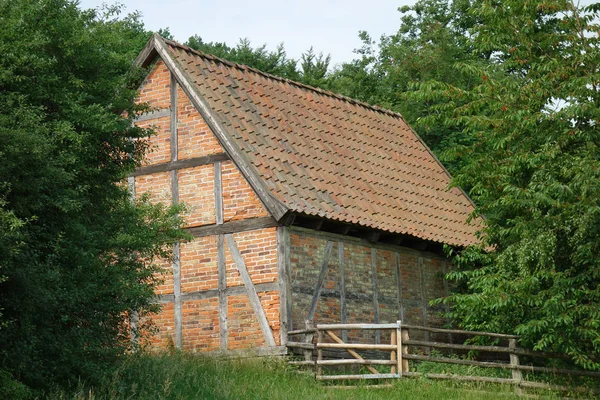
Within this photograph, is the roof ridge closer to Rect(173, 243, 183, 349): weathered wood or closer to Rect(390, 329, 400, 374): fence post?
Rect(173, 243, 183, 349): weathered wood

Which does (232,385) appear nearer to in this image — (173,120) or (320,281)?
(320,281)

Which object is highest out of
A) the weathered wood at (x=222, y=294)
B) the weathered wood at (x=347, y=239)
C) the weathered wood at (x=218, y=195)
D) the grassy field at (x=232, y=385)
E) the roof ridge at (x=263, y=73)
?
the roof ridge at (x=263, y=73)

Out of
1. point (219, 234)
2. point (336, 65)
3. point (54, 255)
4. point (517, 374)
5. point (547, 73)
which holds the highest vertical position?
point (336, 65)

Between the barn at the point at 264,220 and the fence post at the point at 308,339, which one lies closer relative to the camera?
the fence post at the point at 308,339

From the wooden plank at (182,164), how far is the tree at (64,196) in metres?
3.98

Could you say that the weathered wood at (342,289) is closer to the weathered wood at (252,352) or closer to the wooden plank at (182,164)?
the weathered wood at (252,352)

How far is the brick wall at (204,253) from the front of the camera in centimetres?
1745

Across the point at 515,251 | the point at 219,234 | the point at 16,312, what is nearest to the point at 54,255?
the point at 16,312

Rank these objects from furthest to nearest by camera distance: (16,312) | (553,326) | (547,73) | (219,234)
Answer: (219,234) → (547,73) → (553,326) → (16,312)

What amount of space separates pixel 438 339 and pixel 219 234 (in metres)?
6.06

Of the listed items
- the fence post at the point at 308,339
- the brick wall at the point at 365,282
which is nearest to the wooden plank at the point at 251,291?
the brick wall at the point at 365,282

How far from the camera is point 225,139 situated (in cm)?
1805

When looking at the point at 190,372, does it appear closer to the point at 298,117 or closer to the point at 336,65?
the point at 298,117

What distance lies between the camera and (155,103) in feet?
63.4
